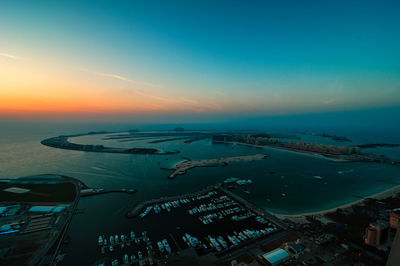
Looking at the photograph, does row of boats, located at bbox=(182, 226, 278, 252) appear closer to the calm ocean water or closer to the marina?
the marina

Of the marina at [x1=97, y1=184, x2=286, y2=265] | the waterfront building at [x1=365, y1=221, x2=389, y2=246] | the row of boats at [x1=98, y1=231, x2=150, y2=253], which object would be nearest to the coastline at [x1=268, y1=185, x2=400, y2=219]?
the marina at [x1=97, y1=184, x2=286, y2=265]

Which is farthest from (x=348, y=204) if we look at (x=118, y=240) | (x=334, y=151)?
(x=334, y=151)

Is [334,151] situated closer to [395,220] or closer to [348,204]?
[348,204]

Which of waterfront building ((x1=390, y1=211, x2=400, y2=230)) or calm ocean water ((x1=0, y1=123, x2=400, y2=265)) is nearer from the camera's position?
waterfront building ((x1=390, y1=211, x2=400, y2=230))

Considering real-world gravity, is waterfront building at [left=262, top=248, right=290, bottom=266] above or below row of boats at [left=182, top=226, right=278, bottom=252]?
above

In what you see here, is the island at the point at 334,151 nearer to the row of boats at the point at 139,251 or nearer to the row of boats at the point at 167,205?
the row of boats at the point at 167,205

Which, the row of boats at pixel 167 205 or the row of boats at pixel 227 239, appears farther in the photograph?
the row of boats at pixel 167 205

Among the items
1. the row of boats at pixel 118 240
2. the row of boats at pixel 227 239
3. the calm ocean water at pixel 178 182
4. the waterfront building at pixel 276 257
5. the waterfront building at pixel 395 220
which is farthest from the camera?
the calm ocean water at pixel 178 182

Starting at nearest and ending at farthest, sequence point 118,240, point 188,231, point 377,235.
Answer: point 377,235, point 118,240, point 188,231

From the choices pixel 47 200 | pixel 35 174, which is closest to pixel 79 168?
pixel 35 174

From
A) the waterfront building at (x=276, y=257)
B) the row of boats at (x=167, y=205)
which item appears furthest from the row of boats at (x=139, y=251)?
the waterfront building at (x=276, y=257)

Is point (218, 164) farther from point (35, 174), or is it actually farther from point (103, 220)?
point (35, 174)

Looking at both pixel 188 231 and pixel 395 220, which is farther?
pixel 188 231
